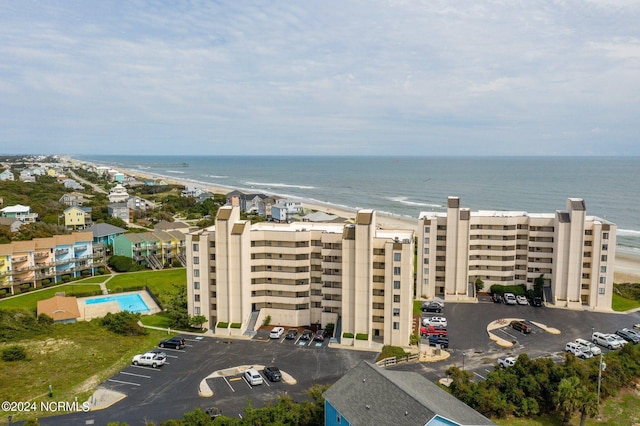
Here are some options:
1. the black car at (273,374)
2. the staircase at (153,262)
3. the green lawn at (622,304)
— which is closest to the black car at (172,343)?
the black car at (273,374)

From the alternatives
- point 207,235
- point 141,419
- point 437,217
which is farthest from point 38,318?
point 437,217

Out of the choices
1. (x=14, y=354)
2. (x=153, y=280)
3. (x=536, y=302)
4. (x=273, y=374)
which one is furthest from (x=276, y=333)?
(x=536, y=302)

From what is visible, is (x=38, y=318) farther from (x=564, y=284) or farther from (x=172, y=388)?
(x=564, y=284)

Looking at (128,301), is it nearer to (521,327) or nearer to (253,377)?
(253,377)

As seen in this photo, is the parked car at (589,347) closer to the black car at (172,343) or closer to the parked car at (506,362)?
the parked car at (506,362)

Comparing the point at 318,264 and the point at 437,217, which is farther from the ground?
the point at 437,217

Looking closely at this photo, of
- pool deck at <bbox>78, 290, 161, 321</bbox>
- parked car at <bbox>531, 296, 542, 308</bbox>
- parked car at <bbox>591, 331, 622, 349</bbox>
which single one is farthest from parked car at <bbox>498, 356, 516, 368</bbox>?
pool deck at <bbox>78, 290, 161, 321</bbox>
